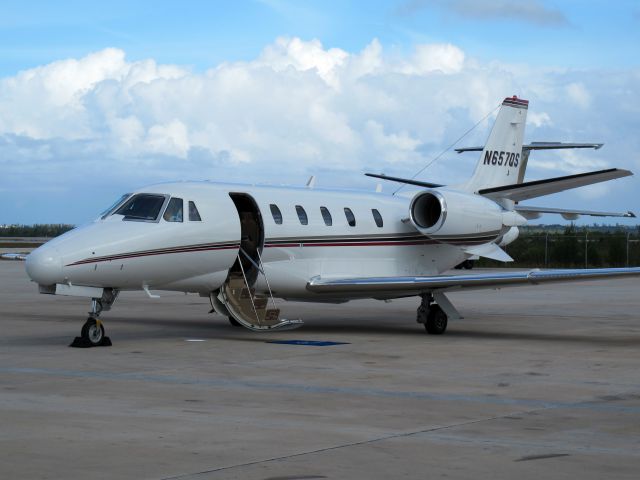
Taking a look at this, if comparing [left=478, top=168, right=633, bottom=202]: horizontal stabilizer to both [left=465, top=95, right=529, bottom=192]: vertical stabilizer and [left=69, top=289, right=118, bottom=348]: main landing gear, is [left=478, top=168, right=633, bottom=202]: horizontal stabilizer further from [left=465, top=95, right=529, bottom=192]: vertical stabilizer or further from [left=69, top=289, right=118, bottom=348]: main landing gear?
[left=69, top=289, right=118, bottom=348]: main landing gear

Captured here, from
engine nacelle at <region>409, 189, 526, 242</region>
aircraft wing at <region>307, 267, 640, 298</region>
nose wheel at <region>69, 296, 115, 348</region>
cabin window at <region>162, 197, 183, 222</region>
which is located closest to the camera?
nose wheel at <region>69, 296, 115, 348</region>

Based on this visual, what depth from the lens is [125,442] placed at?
801 cm

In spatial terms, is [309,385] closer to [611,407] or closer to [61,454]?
[611,407]

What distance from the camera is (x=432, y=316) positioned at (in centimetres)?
1809

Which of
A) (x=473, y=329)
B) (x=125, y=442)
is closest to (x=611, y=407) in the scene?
(x=125, y=442)

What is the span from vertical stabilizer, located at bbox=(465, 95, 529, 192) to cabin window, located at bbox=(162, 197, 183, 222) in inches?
333

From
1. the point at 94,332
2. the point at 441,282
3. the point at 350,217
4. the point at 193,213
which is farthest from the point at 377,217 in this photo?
the point at 94,332

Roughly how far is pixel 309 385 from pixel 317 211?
7.79 meters

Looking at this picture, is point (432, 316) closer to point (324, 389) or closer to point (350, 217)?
point (350, 217)

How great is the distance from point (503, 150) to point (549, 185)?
351 centimetres

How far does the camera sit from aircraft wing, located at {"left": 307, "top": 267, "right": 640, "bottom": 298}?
16.8m

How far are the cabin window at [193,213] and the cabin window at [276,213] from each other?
66.4 inches

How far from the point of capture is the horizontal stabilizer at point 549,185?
18.5 m

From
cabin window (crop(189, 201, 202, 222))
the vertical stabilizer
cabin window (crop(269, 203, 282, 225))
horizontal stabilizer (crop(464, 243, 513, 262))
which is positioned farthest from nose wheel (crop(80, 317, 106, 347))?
the vertical stabilizer
